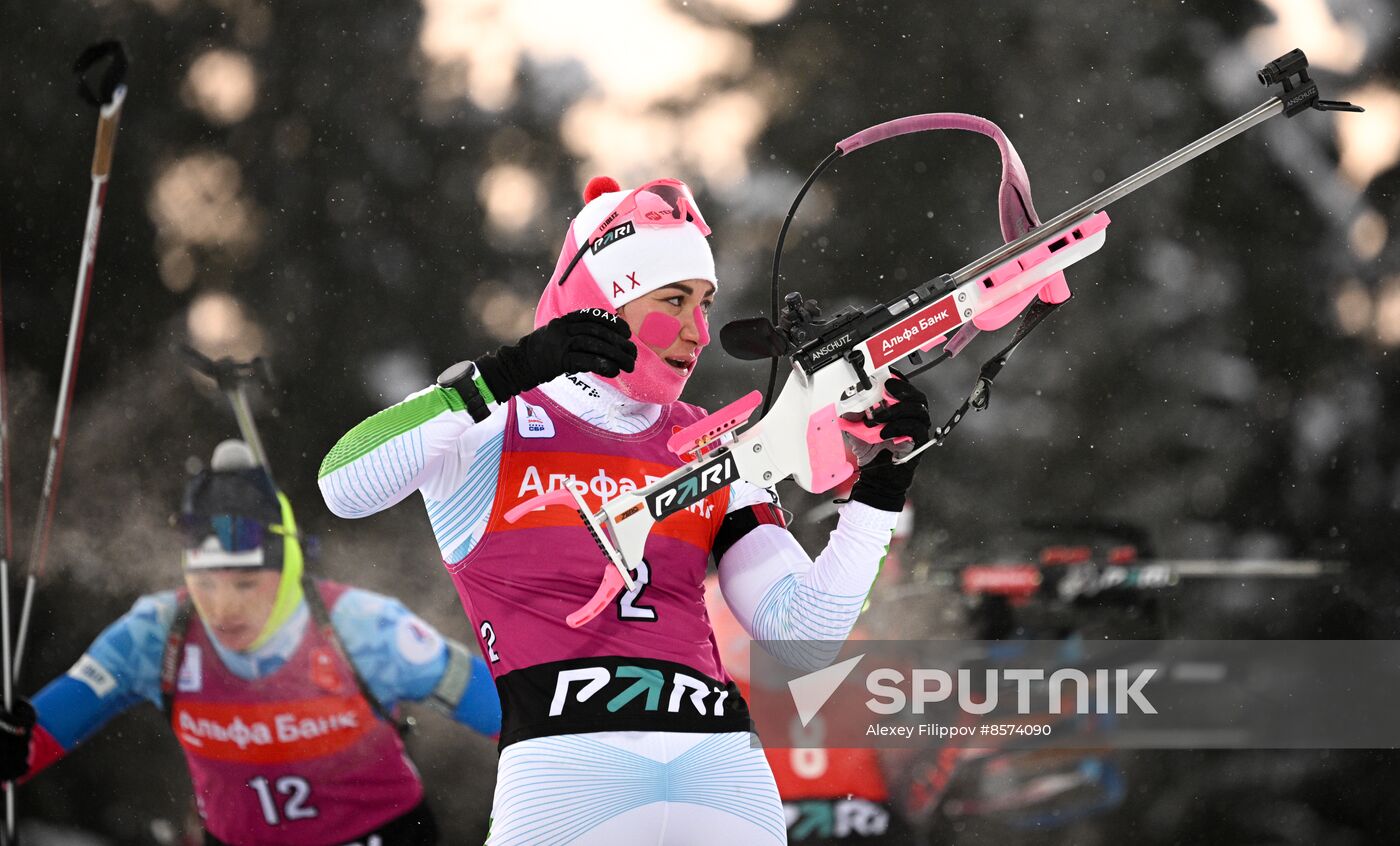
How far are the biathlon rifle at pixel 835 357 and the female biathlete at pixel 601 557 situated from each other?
2.6 inches

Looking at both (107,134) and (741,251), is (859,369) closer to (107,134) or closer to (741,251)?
(741,251)

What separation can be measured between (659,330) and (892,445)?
444mm

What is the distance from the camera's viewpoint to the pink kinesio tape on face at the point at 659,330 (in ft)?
7.22

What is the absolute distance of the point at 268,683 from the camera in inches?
165

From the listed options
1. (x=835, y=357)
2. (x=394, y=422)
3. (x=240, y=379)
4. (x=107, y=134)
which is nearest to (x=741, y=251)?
(x=240, y=379)

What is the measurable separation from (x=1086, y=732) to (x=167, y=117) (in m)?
3.75

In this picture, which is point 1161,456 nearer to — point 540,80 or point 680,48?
point 680,48

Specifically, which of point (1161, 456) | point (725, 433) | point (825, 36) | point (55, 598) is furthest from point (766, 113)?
point (55, 598)

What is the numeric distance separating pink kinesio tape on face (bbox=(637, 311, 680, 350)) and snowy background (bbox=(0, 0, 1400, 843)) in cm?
219

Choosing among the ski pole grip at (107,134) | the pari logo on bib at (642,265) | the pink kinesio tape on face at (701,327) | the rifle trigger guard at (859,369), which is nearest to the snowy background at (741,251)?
the ski pole grip at (107,134)

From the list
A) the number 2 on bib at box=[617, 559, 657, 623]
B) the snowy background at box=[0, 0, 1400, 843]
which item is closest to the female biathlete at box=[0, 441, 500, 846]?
the snowy background at box=[0, 0, 1400, 843]

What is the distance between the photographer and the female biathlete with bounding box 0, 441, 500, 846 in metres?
4.14
